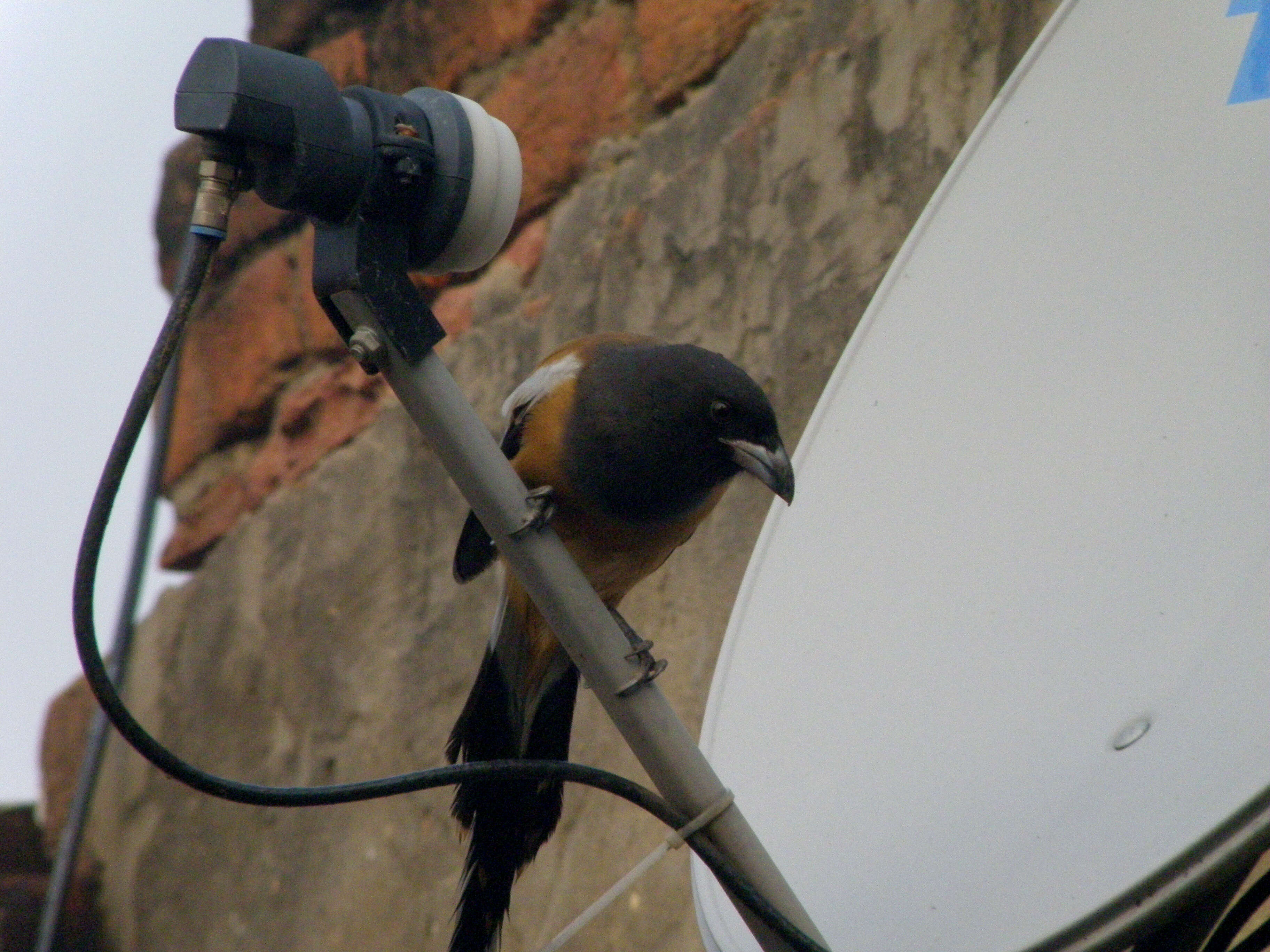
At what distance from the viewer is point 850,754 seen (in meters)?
1.23

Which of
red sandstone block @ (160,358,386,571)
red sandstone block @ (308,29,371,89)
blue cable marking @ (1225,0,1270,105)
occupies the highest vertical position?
blue cable marking @ (1225,0,1270,105)

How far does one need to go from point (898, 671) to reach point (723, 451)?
0.43m

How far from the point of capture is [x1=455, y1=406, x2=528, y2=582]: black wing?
6.21ft

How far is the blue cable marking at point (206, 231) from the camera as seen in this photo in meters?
0.88

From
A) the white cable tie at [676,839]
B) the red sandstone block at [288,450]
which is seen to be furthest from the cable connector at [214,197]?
the red sandstone block at [288,450]

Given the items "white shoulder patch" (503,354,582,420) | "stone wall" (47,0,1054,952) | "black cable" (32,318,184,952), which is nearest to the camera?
"white shoulder patch" (503,354,582,420)

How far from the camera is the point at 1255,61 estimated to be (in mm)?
1200

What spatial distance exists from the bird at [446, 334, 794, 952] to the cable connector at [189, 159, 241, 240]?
0.70 metres

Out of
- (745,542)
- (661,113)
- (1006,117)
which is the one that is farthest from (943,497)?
(661,113)

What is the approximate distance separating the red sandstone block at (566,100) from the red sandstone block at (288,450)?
69cm

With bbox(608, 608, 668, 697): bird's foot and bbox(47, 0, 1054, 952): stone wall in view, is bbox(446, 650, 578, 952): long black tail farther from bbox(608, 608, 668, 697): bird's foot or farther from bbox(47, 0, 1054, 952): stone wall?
bbox(47, 0, 1054, 952): stone wall

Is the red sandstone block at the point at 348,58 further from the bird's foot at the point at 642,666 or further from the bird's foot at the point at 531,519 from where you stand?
the bird's foot at the point at 531,519

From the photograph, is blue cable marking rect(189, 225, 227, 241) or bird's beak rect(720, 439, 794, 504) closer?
blue cable marking rect(189, 225, 227, 241)

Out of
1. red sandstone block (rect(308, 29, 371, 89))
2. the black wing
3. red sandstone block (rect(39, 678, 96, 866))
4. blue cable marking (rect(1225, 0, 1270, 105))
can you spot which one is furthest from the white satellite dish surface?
red sandstone block (rect(39, 678, 96, 866))
